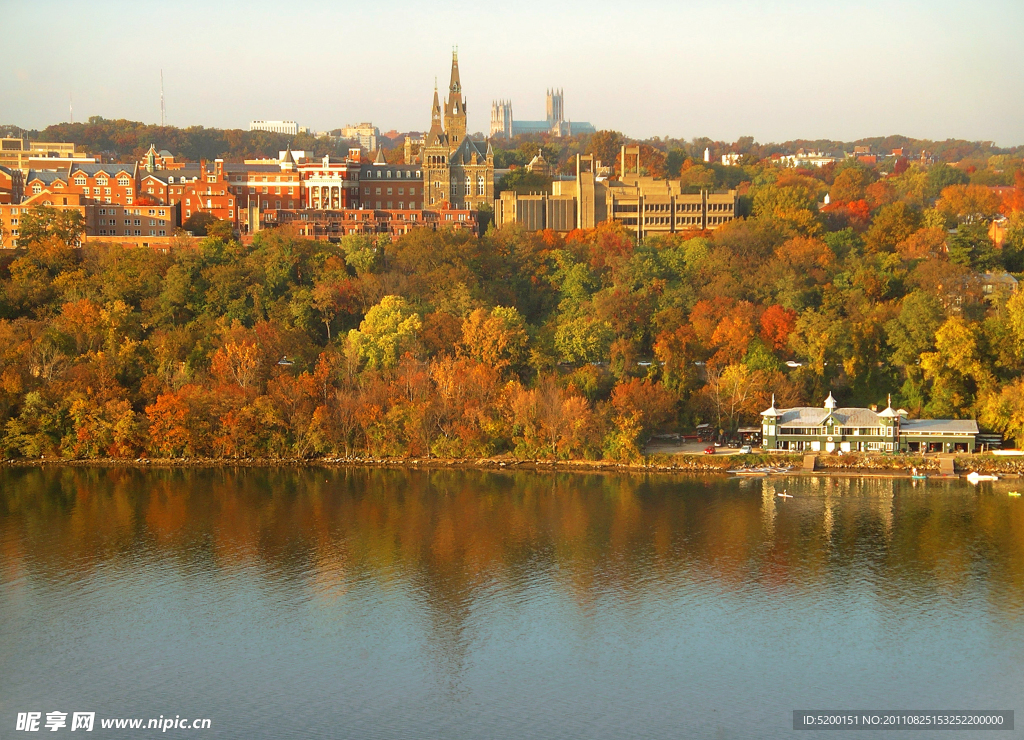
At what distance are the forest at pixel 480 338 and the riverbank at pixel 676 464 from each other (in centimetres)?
23

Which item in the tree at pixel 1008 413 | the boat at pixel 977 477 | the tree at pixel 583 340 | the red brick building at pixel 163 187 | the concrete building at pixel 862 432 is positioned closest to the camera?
the boat at pixel 977 477

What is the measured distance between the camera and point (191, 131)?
164ft

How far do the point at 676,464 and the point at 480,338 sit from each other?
486 centimetres

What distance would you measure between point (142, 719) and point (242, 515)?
668 centimetres

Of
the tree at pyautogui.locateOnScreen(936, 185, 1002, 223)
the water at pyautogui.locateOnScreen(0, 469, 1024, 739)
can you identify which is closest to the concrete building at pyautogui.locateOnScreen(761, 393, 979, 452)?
the water at pyautogui.locateOnScreen(0, 469, 1024, 739)

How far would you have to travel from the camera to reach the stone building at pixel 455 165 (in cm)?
3316

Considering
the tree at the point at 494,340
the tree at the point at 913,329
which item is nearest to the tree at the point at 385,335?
the tree at the point at 494,340

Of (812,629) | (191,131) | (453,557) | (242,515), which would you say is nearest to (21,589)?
(242,515)

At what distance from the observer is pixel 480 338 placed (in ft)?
78.6

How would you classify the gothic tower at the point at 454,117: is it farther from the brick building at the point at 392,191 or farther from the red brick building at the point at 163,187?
the red brick building at the point at 163,187

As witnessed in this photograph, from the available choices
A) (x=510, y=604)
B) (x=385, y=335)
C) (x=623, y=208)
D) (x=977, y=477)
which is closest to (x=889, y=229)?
(x=623, y=208)

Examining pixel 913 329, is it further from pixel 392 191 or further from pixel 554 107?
pixel 554 107

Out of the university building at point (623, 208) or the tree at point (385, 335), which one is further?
the university building at point (623, 208)

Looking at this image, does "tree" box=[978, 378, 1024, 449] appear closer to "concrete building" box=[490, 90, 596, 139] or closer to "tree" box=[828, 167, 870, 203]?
"tree" box=[828, 167, 870, 203]
